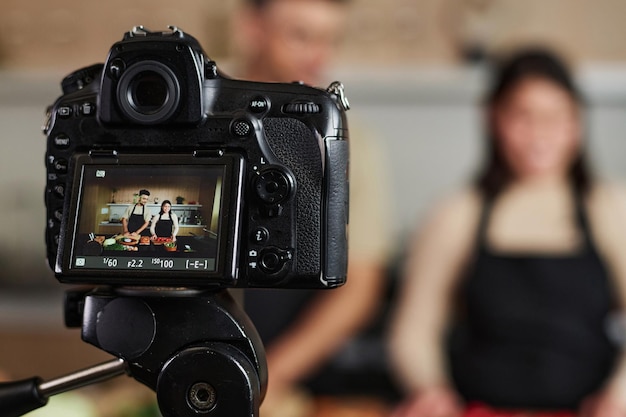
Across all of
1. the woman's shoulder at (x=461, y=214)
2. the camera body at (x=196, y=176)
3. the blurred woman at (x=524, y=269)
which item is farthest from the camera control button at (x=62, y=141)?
the woman's shoulder at (x=461, y=214)

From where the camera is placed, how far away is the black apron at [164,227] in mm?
685

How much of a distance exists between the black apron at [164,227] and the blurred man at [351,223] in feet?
Answer: 3.52

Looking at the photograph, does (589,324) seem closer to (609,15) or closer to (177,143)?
(609,15)

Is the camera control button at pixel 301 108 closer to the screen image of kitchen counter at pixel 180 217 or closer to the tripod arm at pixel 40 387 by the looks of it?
the screen image of kitchen counter at pixel 180 217

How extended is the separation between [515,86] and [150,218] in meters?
1.39

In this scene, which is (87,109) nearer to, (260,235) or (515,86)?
(260,235)

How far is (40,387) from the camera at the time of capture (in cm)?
71

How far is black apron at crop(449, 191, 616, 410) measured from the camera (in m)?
1.83

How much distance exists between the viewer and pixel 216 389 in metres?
0.68

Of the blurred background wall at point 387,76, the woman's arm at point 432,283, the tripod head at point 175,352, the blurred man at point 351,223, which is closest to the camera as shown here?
the tripod head at point 175,352

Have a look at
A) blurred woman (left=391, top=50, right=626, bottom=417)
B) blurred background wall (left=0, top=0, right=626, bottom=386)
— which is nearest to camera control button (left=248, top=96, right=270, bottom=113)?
blurred woman (left=391, top=50, right=626, bottom=417)

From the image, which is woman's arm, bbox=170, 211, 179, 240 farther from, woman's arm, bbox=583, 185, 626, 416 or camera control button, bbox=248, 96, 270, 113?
woman's arm, bbox=583, 185, 626, 416

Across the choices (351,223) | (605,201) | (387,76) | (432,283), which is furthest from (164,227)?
(387,76)

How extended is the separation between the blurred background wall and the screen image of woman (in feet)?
6.17
